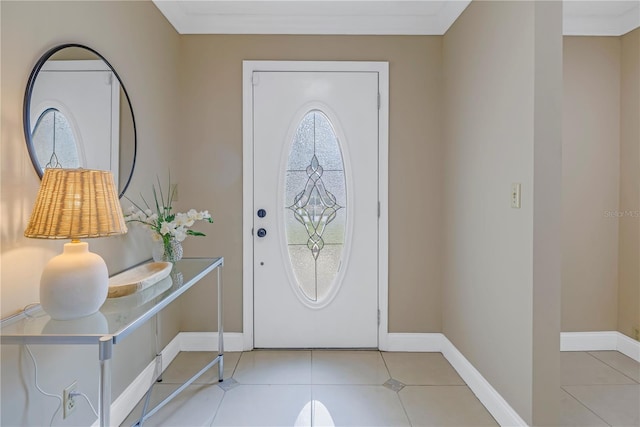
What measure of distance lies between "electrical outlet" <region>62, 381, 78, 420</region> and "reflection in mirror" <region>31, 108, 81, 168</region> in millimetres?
929

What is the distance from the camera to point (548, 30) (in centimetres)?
161

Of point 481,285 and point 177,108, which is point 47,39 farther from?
point 481,285

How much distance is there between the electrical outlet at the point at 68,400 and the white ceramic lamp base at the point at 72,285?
0.51 meters

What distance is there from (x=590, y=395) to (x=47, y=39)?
3.28 meters

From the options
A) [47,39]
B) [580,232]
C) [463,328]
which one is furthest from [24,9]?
[580,232]

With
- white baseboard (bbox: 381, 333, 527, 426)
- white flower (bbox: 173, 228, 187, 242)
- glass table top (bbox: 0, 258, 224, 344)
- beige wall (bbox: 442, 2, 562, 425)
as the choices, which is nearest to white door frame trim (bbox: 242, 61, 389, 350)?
white baseboard (bbox: 381, 333, 527, 426)

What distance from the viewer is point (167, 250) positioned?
6.64ft

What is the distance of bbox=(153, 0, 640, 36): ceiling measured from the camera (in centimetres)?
249

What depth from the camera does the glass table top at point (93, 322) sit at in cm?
109

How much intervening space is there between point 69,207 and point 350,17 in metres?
2.32

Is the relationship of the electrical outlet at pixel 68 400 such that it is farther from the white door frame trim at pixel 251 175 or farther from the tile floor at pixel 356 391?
the white door frame trim at pixel 251 175

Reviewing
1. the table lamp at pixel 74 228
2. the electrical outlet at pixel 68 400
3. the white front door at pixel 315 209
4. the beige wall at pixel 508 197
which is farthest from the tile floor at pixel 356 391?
the table lamp at pixel 74 228

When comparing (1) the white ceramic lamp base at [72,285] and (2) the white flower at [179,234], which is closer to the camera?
(1) the white ceramic lamp base at [72,285]

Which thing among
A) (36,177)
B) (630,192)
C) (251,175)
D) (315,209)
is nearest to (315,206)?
(315,209)
